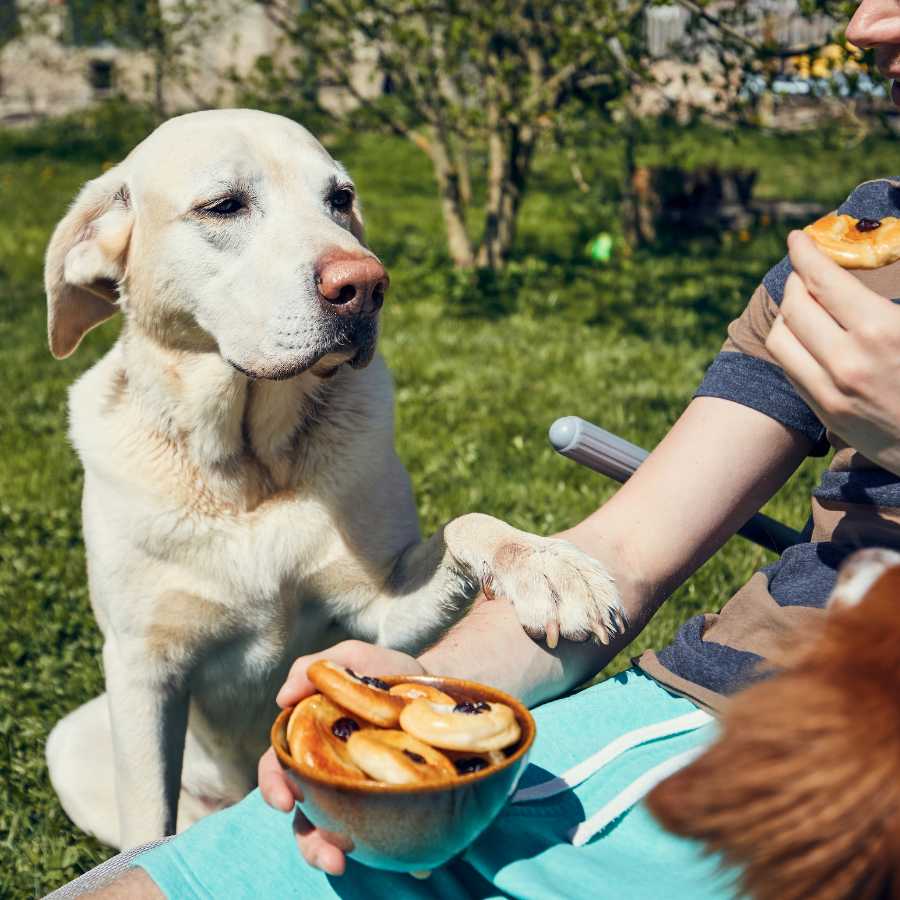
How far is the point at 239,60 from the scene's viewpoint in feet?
61.2

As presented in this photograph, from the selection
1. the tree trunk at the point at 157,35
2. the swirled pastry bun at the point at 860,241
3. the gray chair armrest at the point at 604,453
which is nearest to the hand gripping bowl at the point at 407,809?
the swirled pastry bun at the point at 860,241

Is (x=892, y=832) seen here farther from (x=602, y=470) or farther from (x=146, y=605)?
(x=146, y=605)

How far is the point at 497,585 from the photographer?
2072mm

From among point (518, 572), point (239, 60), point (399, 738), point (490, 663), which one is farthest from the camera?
point (239, 60)

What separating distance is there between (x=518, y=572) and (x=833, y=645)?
1.08m

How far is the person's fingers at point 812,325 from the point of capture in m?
1.33

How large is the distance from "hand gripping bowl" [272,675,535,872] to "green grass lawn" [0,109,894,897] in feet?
2.77

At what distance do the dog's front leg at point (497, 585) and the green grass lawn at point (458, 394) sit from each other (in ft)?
1.07

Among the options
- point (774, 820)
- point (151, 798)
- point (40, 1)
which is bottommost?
point (40, 1)

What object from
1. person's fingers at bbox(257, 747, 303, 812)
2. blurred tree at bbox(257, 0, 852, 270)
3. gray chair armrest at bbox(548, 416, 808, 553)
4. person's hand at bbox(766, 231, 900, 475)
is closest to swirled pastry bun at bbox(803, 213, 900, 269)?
person's hand at bbox(766, 231, 900, 475)

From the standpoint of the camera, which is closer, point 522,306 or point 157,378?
point 157,378

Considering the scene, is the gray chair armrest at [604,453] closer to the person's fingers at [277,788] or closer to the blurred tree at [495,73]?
the person's fingers at [277,788]

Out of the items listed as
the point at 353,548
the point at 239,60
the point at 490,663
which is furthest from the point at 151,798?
the point at 239,60

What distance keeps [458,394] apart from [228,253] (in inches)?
124
